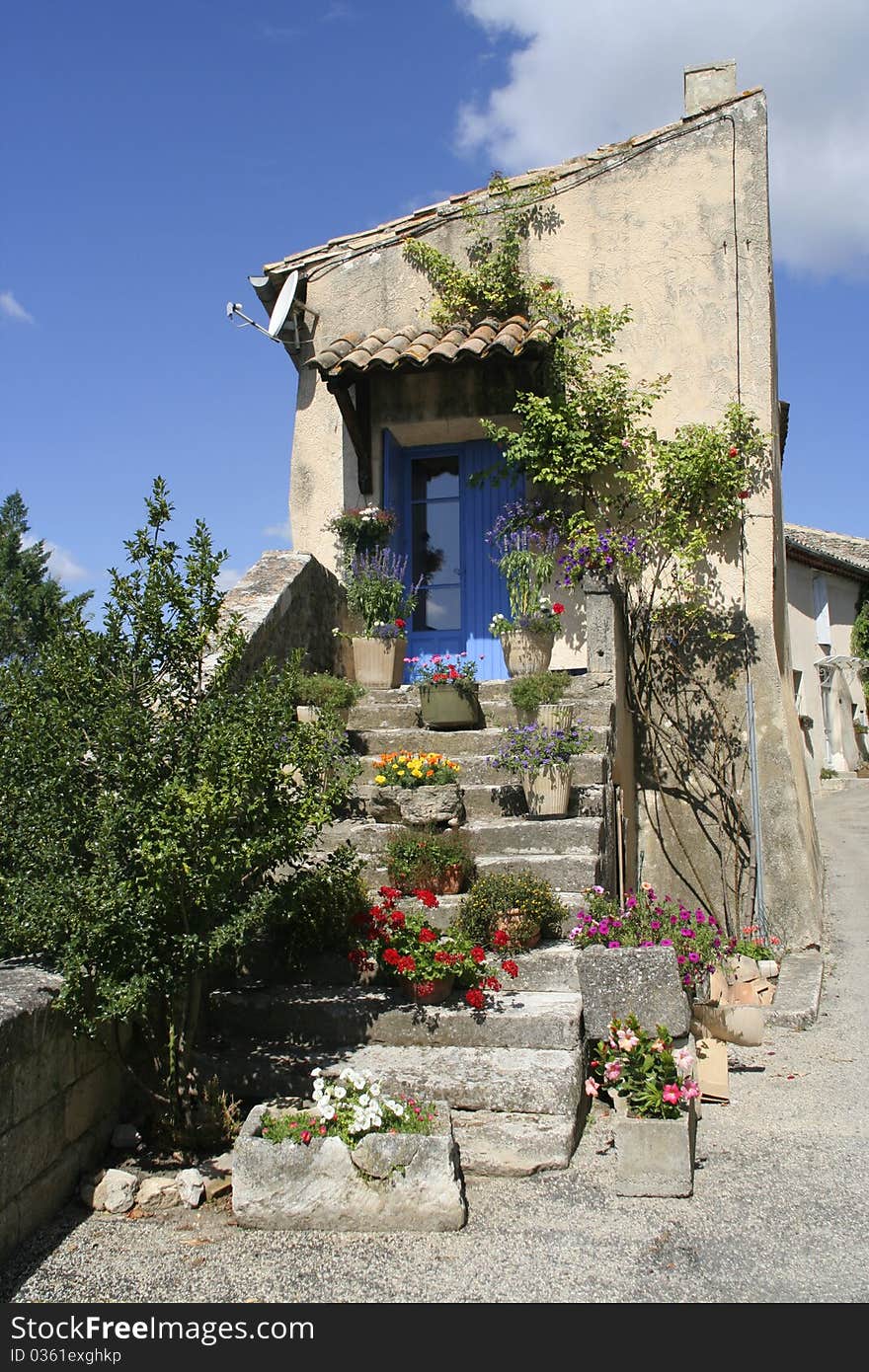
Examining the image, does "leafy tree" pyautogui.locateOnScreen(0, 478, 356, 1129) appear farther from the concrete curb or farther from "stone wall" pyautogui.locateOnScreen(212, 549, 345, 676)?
the concrete curb

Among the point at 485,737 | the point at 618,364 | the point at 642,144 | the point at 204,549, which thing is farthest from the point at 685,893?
the point at 642,144

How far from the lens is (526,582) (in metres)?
8.12

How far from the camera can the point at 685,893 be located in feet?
27.4

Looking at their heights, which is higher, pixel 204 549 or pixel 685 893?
pixel 204 549

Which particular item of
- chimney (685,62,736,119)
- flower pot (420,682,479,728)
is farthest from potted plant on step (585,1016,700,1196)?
Answer: chimney (685,62,736,119)

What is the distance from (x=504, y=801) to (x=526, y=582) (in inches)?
90.2

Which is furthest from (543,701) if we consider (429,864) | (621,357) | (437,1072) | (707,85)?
(707,85)

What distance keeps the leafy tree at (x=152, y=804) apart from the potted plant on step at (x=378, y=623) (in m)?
3.68

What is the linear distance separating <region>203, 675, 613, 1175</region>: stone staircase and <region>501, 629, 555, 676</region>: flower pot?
1.95 m

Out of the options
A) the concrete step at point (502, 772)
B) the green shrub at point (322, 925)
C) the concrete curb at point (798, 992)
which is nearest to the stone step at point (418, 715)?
the concrete step at point (502, 772)

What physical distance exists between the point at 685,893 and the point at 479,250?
585 cm

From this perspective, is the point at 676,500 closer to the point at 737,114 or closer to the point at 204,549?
the point at 737,114

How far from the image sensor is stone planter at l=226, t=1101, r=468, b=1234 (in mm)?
3521
